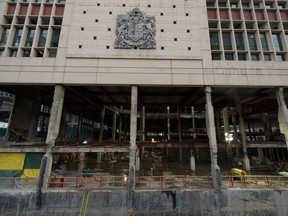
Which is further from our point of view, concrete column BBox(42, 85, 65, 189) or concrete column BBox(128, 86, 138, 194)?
concrete column BBox(42, 85, 65, 189)

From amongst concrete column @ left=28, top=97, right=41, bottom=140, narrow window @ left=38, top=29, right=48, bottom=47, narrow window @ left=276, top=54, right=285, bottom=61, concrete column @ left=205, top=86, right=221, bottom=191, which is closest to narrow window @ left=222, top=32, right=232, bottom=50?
narrow window @ left=276, top=54, right=285, bottom=61

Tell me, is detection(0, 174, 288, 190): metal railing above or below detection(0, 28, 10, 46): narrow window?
below

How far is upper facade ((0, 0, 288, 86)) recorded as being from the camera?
64.4 feet

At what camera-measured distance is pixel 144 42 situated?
20.8 meters

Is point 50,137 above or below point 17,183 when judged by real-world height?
above

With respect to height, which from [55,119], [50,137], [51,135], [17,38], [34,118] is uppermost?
[17,38]

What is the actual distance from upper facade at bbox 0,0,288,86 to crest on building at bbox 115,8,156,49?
12cm

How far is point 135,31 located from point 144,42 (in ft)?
6.42

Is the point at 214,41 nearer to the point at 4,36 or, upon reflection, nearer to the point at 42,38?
the point at 42,38

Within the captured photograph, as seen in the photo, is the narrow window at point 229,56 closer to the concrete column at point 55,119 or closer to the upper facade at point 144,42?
the upper facade at point 144,42

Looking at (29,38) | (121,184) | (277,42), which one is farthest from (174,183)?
(29,38)

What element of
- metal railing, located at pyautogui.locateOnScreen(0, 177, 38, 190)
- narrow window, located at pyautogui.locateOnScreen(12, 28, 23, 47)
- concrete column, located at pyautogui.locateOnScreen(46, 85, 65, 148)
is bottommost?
metal railing, located at pyautogui.locateOnScreen(0, 177, 38, 190)

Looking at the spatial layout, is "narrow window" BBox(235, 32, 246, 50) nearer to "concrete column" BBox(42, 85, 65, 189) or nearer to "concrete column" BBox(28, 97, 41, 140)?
"concrete column" BBox(42, 85, 65, 189)

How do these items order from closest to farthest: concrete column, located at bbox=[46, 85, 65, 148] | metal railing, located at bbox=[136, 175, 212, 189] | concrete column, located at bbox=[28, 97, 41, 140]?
metal railing, located at bbox=[136, 175, 212, 189], concrete column, located at bbox=[46, 85, 65, 148], concrete column, located at bbox=[28, 97, 41, 140]
